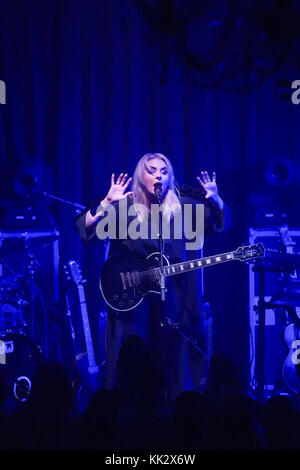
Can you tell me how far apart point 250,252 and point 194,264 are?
46 cm

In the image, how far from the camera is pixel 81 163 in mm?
5840

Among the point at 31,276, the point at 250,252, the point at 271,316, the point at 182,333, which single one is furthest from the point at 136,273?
the point at 271,316

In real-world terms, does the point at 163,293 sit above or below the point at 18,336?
above

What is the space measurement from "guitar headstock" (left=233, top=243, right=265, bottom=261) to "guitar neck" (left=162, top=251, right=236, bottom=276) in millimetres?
70

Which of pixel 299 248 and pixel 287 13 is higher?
pixel 287 13

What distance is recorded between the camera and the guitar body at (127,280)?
15.5ft

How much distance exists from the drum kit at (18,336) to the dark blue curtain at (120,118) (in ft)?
2.27

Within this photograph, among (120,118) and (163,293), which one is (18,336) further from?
(120,118)

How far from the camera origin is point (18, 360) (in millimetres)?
5070

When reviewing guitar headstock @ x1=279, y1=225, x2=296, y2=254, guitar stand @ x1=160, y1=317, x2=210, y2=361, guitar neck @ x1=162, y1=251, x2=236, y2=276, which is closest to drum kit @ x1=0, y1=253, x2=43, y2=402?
guitar stand @ x1=160, y1=317, x2=210, y2=361

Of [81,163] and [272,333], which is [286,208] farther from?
[81,163]

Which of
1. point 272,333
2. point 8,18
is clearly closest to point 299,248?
point 272,333

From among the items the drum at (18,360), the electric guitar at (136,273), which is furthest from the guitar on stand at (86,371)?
the electric guitar at (136,273)
